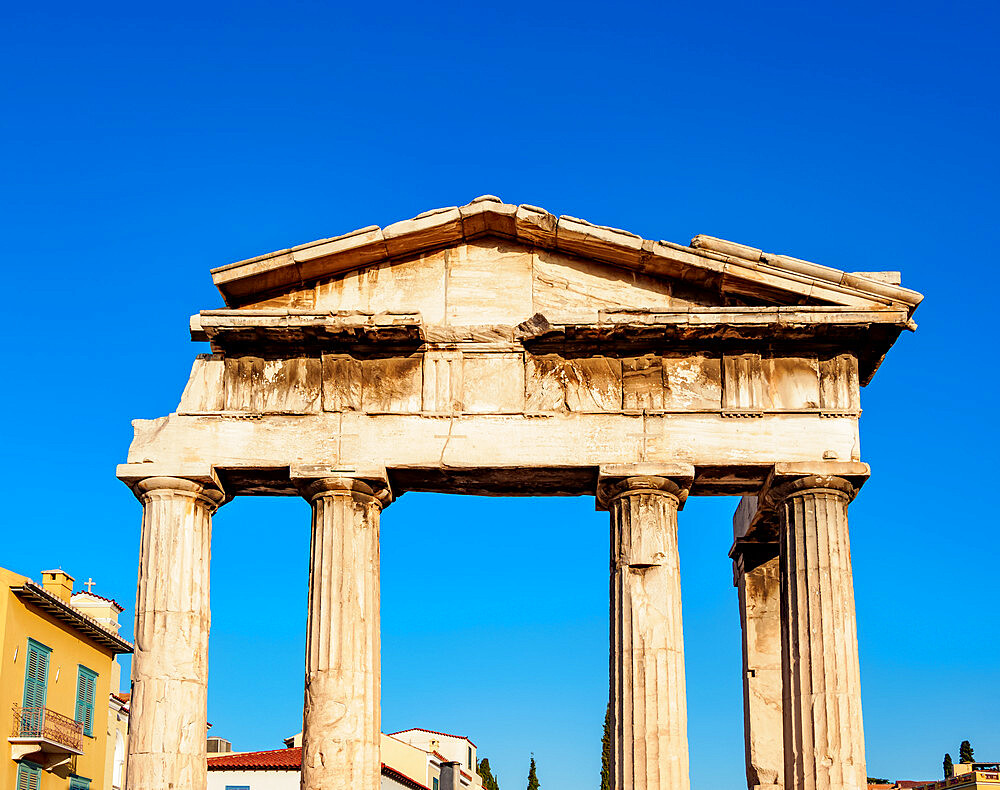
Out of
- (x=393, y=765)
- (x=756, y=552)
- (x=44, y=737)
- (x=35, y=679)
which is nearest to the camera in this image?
(x=756, y=552)

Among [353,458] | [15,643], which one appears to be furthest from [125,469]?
[15,643]

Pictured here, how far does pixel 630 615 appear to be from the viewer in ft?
56.3

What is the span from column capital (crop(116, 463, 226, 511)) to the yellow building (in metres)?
12.3

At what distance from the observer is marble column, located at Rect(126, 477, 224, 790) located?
16844 millimetres

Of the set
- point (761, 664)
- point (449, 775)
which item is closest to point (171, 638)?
point (761, 664)

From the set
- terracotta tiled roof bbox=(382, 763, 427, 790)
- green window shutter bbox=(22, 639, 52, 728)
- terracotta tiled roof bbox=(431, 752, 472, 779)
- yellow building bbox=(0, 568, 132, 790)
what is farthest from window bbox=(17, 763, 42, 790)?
terracotta tiled roof bbox=(431, 752, 472, 779)

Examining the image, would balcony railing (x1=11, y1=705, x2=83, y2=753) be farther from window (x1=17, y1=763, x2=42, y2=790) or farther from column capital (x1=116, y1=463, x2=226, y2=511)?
column capital (x1=116, y1=463, x2=226, y2=511)

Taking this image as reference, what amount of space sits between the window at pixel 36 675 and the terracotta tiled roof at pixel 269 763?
9439 millimetres

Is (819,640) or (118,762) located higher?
(118,762)

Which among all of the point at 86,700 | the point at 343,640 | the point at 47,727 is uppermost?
the point at 86,700

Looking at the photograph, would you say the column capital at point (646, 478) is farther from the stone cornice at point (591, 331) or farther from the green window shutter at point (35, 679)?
the green window shutter at point (35, 679)

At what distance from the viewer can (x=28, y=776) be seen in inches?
1188

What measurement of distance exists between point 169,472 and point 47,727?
50.2 ft

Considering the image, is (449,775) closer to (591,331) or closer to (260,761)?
(260,761)
